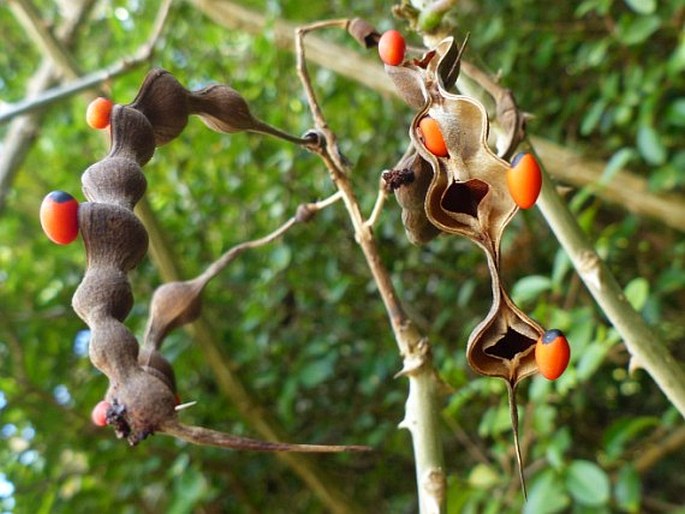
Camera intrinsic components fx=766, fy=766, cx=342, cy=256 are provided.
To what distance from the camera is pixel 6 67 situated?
2285mm

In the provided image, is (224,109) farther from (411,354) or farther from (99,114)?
(411,354)

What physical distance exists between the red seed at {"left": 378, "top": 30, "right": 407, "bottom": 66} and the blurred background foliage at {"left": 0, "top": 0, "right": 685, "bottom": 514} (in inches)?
31.6

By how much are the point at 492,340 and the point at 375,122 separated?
1357 millimetres

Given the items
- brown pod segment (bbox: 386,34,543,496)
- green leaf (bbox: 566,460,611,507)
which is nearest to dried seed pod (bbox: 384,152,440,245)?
brown pod segment (bbox: 386,34,543,496)

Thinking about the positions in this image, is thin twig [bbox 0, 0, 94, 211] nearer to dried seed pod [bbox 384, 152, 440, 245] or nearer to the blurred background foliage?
the blurred background foliage

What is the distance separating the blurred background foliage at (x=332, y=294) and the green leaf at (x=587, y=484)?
11 centimetres

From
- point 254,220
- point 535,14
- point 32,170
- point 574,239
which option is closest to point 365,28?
point 574,239

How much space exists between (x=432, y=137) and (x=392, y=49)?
9 cm

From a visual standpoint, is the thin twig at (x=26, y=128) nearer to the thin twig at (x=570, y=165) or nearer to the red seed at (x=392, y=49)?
the thin twig at (x=570, y=165)

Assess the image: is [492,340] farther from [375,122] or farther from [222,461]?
[375,122]

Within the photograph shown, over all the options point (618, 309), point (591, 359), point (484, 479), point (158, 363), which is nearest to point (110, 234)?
point (158, 363)

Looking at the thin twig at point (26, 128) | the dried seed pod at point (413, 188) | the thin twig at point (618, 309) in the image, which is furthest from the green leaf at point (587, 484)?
the thin twig at point (26, 128)

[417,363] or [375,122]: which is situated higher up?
[417,363]

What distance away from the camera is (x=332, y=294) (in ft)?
4.83
